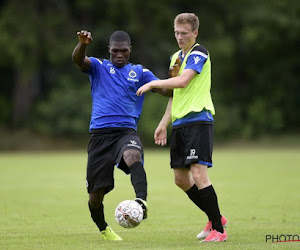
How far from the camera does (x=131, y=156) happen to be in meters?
7.15

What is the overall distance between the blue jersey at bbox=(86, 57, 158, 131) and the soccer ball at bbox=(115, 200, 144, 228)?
1183 millimetres

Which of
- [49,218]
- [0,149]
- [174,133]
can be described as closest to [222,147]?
[0,149]

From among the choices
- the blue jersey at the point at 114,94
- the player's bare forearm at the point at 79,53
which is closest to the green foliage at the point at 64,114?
the blue jersey at the point at 114,94

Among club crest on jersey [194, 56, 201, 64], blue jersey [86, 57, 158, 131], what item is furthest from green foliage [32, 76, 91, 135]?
club crest on jersey [194, 56, 201, 64]

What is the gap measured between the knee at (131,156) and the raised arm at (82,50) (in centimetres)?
113

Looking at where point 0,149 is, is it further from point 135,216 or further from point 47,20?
point 135,216

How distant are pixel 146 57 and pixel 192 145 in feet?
107

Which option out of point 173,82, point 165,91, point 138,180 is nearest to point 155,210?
point 165,91

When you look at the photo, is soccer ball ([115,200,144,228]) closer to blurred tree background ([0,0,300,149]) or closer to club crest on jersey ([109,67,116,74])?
club crest on jersey ([109,67,116,74])

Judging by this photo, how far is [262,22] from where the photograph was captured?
136 ft

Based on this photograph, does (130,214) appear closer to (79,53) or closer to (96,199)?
(96,199)

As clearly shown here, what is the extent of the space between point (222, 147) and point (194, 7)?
346 inches

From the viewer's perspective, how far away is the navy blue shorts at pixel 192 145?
7309 millimetres

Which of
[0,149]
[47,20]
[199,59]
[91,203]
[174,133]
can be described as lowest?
[0,149]
